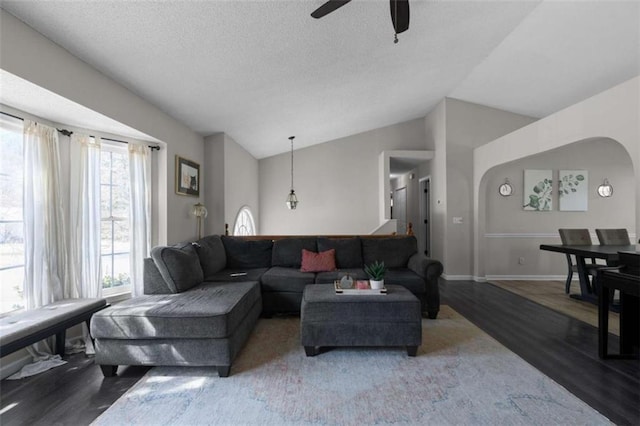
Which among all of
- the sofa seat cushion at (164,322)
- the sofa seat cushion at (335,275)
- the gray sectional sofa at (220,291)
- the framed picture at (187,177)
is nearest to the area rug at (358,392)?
the gray sectional sofa at (220,291)

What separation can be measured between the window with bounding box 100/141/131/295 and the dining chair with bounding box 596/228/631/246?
21.7 ft

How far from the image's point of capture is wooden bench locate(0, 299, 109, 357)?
1865 mm

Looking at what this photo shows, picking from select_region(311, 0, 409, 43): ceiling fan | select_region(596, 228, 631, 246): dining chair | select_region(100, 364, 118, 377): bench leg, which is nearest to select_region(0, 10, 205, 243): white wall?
select_region(100, 364, 118, 377): bench leg

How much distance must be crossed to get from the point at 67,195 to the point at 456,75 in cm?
545

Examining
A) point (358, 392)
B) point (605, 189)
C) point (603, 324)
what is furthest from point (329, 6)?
point (605, 189)

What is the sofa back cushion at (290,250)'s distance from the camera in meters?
4.01

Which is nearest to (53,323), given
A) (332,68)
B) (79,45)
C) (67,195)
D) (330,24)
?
(67,195)

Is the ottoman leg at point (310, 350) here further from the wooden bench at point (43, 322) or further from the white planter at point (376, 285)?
the wooden bench at point (43, 322)

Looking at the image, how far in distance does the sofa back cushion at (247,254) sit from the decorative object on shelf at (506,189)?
443 centimetres

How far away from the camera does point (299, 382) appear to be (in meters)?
2.06

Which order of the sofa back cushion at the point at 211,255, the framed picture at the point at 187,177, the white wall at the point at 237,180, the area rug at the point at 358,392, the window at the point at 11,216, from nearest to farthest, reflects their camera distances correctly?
1. the area rug at the point at 358,392
2. the window at the point at 11,216
3. the sofa back cushion at the point at 211,255
4. the framed picture at the point at 187,177
5. the white wall at the point at 237,180

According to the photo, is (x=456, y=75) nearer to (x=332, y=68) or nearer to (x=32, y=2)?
(x=332, y=68)

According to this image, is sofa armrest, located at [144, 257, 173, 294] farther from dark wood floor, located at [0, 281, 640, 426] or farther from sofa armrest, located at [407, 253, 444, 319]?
sofa armrest, located at [407, 253, 444, 319]

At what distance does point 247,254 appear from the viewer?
4.08 metres
